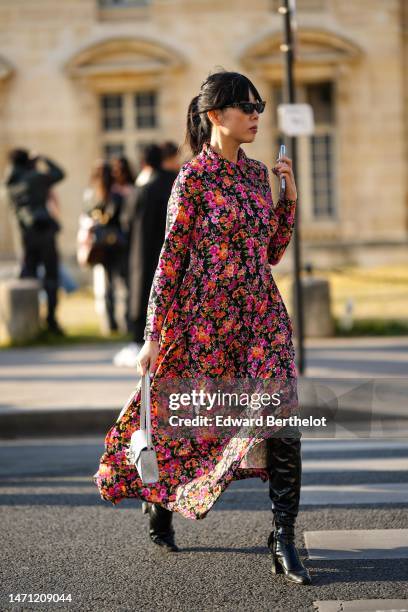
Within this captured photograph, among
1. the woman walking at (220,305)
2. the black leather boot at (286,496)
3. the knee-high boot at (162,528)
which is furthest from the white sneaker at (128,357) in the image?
the black leather boot at (286,496)

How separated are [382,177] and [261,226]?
1691cm

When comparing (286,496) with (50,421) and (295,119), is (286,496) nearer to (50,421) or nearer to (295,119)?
(50,421)

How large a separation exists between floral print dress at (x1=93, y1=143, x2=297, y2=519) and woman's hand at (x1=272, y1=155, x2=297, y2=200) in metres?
0.11

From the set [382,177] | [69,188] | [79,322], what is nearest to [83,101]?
[69,188]

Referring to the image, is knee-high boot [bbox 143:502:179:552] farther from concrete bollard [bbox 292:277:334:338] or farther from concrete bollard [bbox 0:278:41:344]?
concrete bollard [bbox 0:278:41:344]

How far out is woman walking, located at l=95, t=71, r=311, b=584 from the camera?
4.34 metres

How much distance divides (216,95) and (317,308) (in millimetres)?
7609

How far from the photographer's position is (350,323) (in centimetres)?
1220

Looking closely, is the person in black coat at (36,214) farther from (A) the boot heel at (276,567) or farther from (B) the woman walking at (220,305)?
(A) the boot heel at (276,567)

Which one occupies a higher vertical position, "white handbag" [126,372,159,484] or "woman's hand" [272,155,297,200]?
"woman's hand" [272,155,297,200]

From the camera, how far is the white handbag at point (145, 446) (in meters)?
4.22

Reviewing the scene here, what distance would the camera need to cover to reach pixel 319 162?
2167cm

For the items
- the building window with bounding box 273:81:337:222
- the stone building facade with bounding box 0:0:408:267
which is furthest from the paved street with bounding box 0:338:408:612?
the building window with bounding box 273:81:337:222

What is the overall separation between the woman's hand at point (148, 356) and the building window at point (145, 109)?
17.3 metres
